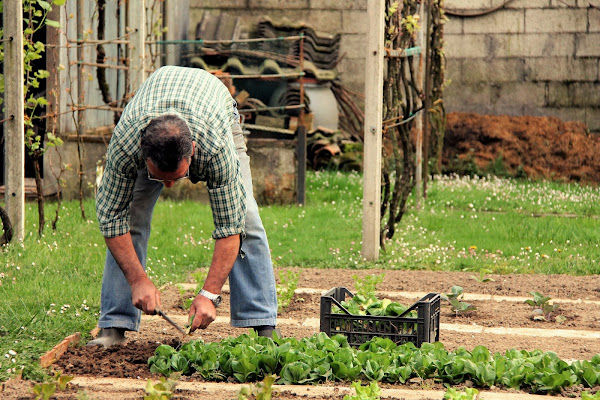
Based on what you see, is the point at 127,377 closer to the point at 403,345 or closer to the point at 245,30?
the point at 403,345

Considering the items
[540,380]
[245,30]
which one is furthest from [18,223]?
[245,30]

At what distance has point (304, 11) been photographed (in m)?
12.4

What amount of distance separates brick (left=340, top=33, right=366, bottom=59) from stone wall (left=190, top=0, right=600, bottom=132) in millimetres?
22

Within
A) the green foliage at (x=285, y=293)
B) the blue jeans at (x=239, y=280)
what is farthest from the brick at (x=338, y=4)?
the blue jeans at (x=239, y=280)

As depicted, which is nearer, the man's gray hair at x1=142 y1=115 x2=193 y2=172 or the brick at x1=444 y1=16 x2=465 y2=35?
the man's gray hair at x1=142 y1=115 x2=193 y2=172

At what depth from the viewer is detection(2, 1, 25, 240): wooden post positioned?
609cm

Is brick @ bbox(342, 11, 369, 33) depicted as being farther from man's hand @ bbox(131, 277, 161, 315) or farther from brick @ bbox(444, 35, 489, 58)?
man's hand @ bbox(131, 277, 161, 315)

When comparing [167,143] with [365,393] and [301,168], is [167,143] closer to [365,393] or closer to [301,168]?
[365,393]

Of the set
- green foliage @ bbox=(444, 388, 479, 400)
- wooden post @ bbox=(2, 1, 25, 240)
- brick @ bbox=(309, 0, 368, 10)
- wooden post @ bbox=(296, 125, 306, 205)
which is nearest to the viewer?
green foliage @ bbox=(444, 388, 479, 400)

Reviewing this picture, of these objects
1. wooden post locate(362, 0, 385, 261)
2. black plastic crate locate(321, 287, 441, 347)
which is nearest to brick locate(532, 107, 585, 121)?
wooden post locate(362, 0, 385, 261)

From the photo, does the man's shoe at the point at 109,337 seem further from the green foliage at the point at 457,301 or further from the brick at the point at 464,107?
the brick at the point at 464,107

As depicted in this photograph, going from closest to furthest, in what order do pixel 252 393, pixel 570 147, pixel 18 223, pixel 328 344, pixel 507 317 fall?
pixel 252 393
pixel 328 344
pixel 507 317
pixel 18 223
pixel 570 147

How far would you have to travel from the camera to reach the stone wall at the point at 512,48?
11.8 meters

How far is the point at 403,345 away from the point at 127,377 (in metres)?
1.23
